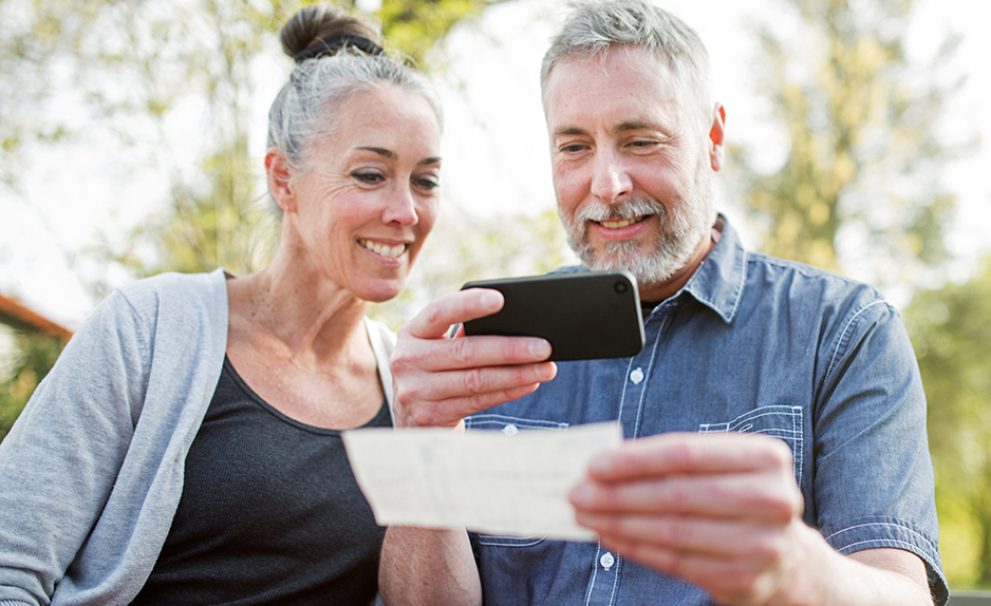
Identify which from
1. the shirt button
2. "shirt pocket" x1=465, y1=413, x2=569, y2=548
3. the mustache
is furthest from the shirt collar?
the shirt button

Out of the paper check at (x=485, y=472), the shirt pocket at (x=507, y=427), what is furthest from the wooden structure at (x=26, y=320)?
the paper check at (x=485, y=472)

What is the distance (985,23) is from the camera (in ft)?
53.1

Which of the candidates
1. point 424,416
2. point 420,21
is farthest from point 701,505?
point 420,21

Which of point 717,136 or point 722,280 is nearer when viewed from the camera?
point 722,280

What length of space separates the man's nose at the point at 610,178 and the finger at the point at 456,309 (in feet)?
2.42

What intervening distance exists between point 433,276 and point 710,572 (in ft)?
16.8

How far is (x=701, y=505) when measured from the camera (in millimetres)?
971

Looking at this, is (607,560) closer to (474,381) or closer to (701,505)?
(474,381)

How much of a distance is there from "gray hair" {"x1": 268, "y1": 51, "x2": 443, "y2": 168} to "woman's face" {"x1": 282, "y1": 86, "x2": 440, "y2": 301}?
4 centimetres

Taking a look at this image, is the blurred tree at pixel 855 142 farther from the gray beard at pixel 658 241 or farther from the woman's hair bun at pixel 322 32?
the gray beard at pixel 658 241

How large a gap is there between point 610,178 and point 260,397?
1.21 meters

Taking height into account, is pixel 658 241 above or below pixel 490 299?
above

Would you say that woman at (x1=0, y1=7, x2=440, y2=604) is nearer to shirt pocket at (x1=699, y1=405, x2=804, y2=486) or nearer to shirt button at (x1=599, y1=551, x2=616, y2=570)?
shirt button at (x1=599, y1=551, x2=616, y2=570)

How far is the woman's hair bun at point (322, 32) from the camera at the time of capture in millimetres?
3062
